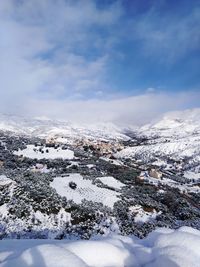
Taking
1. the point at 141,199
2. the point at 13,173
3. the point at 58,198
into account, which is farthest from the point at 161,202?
the point at 13,173

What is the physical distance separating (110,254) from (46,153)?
225 ft

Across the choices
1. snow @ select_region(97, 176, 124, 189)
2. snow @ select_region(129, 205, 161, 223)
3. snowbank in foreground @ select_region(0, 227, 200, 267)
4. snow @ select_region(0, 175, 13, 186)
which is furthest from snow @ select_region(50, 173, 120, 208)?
snowbank in foreground @ select_region(0, 227, 200, 267)

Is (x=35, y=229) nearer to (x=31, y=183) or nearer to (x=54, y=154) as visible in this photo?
(x=31, y=183)

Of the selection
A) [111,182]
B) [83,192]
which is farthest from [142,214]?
[111,182]

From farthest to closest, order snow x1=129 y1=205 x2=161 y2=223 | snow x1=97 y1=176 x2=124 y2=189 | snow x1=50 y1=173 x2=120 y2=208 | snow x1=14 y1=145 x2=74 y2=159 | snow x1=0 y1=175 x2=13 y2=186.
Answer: snow x1=14 y1=145 x2=74 y2=159
snow x1=97 y1=176 x2=124 y2=189
snow x1=50 y1=173 x2=120 y2=208
snow x1=0 y1=175 x2=13 y2=186
snow x1=129 y1=205 x2=161 y2=223

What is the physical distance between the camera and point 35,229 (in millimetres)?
27672

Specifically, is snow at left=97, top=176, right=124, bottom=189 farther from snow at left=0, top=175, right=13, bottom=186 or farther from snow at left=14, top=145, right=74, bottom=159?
snow at left=14, top=145, right=74, bottom=159

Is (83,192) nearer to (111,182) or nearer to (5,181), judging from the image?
(5,181)

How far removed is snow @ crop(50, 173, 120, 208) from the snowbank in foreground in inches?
1085

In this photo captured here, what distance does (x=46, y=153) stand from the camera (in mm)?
76375

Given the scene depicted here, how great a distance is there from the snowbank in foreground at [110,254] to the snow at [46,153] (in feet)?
210

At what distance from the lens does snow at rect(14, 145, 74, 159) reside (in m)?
73.4

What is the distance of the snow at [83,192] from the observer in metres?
37.6

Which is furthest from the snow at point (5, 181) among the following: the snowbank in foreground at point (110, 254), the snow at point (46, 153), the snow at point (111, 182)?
the snow at point (46, 153)
